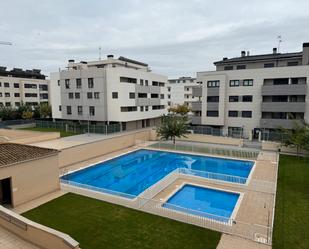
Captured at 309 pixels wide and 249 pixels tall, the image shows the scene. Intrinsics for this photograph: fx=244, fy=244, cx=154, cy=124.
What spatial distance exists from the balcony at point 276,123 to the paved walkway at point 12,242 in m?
33.7

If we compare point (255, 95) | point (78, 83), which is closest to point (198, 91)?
point (255, 95)

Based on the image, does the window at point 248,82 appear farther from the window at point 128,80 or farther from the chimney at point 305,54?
the window at point 128,80

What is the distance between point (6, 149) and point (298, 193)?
71.1 ft

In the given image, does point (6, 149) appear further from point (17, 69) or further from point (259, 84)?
point (17, 69)

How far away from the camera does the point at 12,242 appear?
32.0ft

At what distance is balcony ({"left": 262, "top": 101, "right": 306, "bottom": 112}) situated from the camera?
3372 centimetres

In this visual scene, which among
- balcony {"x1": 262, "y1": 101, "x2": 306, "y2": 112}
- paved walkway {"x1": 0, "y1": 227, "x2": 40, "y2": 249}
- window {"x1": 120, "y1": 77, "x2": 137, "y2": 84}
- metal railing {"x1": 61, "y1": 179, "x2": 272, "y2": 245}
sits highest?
window {"x1": 120, "y1": 77, "x2": 137, "y2": 84}

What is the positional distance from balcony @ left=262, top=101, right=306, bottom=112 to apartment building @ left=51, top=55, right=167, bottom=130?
21.6 meters

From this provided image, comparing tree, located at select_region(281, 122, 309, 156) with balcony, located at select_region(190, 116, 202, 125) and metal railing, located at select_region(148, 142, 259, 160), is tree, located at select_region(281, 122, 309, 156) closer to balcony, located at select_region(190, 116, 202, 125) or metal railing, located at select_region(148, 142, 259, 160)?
metal railing, located at select_region(148, 142, 259, 160)

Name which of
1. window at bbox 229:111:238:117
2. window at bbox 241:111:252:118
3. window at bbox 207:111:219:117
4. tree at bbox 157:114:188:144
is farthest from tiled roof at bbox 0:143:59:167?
window at bbox 241:111:252:118

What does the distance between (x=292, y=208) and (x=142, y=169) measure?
15.7 meters

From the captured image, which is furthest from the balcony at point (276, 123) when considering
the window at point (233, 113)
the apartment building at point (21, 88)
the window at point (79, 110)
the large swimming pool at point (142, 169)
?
the apartment building at point (21, 88)

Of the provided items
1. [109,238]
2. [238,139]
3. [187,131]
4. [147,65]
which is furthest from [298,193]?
[147,65]

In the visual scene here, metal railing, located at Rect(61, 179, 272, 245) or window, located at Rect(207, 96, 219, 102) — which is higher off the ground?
window, located at Rect(207, 96, 219, 102)
